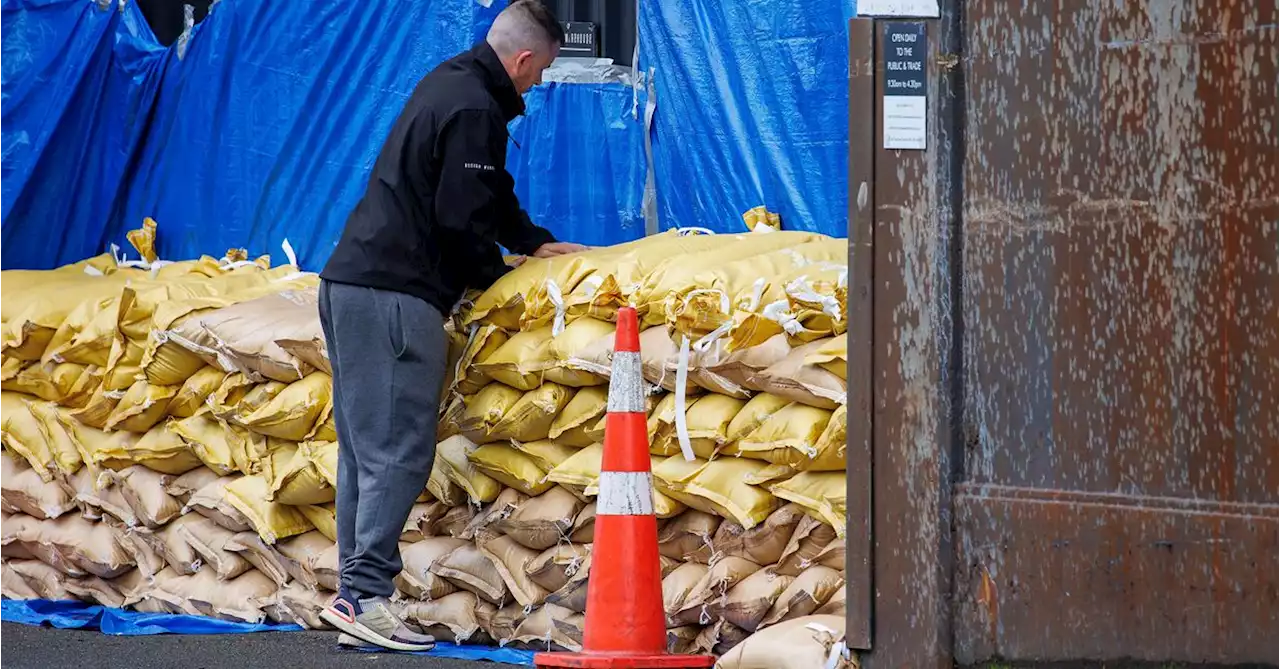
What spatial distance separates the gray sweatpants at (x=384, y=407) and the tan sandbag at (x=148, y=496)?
43.5 inches

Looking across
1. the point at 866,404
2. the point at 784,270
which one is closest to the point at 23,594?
the point at 784,270

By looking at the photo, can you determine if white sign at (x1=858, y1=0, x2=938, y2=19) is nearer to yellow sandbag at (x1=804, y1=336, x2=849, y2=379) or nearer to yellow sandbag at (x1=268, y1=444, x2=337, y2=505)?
yellow sandbag at (x1=804, y1=336, x2=849, y2=379)

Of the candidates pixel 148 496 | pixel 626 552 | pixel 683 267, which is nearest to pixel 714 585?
pixel 626 552

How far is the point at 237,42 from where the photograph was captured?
707 centimetres

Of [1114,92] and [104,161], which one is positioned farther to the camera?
[104,161]

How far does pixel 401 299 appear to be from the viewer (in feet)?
17.0

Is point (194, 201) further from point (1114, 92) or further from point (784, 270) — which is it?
point (1114, 92)

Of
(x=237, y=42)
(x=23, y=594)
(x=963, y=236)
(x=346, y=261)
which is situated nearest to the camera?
(x=963, y=236)

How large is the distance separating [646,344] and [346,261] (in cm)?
101

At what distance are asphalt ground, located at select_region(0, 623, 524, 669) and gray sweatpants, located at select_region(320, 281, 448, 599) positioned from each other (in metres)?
0.25

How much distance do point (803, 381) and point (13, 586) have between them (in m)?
3.59

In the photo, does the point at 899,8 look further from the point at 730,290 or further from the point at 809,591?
the point at 809,591

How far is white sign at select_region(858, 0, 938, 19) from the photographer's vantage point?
11.0ft

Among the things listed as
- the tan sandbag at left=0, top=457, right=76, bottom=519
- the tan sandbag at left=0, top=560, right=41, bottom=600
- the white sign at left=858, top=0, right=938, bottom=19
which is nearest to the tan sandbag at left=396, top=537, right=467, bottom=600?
the tan sandbag at left=0, top=457, right=76, bottom=519
